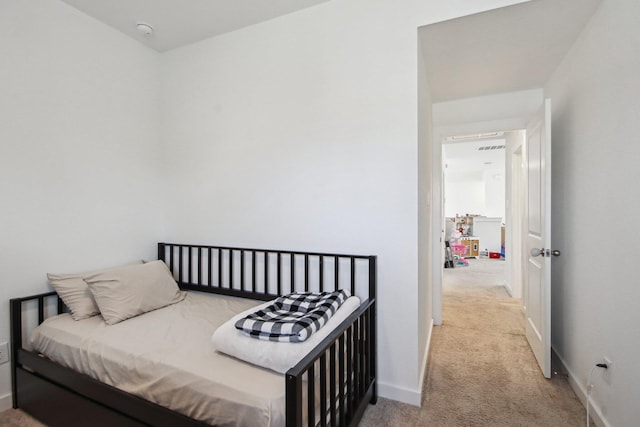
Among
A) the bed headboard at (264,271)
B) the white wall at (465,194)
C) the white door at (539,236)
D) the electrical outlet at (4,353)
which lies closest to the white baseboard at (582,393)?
the white door at (539,236)

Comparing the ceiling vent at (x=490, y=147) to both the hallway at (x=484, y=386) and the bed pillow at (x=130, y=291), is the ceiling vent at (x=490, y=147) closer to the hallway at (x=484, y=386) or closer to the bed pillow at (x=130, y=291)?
the hallway at (x=484, y=386)

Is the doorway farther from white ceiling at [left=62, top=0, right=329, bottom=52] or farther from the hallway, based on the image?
white ceiling at [left=62, top=0, right=329, bottom=52]

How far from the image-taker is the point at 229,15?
2.11m

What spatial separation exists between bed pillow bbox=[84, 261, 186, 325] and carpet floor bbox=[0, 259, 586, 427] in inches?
25.9

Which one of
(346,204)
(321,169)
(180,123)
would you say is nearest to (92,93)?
(180,123)

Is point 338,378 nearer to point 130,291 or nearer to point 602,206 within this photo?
point 130,291

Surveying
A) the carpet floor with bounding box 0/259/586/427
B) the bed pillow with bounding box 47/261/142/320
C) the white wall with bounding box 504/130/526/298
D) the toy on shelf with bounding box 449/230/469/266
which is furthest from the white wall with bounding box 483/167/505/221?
the bed pillow with bounding box 47/261/142/320

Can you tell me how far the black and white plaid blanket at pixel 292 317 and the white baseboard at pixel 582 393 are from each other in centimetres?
142

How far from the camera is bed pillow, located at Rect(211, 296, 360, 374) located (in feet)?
3.86

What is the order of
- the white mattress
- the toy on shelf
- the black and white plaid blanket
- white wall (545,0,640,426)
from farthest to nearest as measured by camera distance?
the toy on shelf → white wall (545,0,640,426) → the black and white plaid blanket → the white mattress

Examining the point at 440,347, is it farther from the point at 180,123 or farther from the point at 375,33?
the point at 180,123

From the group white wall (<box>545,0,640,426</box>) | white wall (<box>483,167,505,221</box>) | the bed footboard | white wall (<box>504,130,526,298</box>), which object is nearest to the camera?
the bed footboard

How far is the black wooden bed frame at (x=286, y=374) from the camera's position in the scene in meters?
1.16

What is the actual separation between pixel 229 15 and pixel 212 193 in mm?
1286
